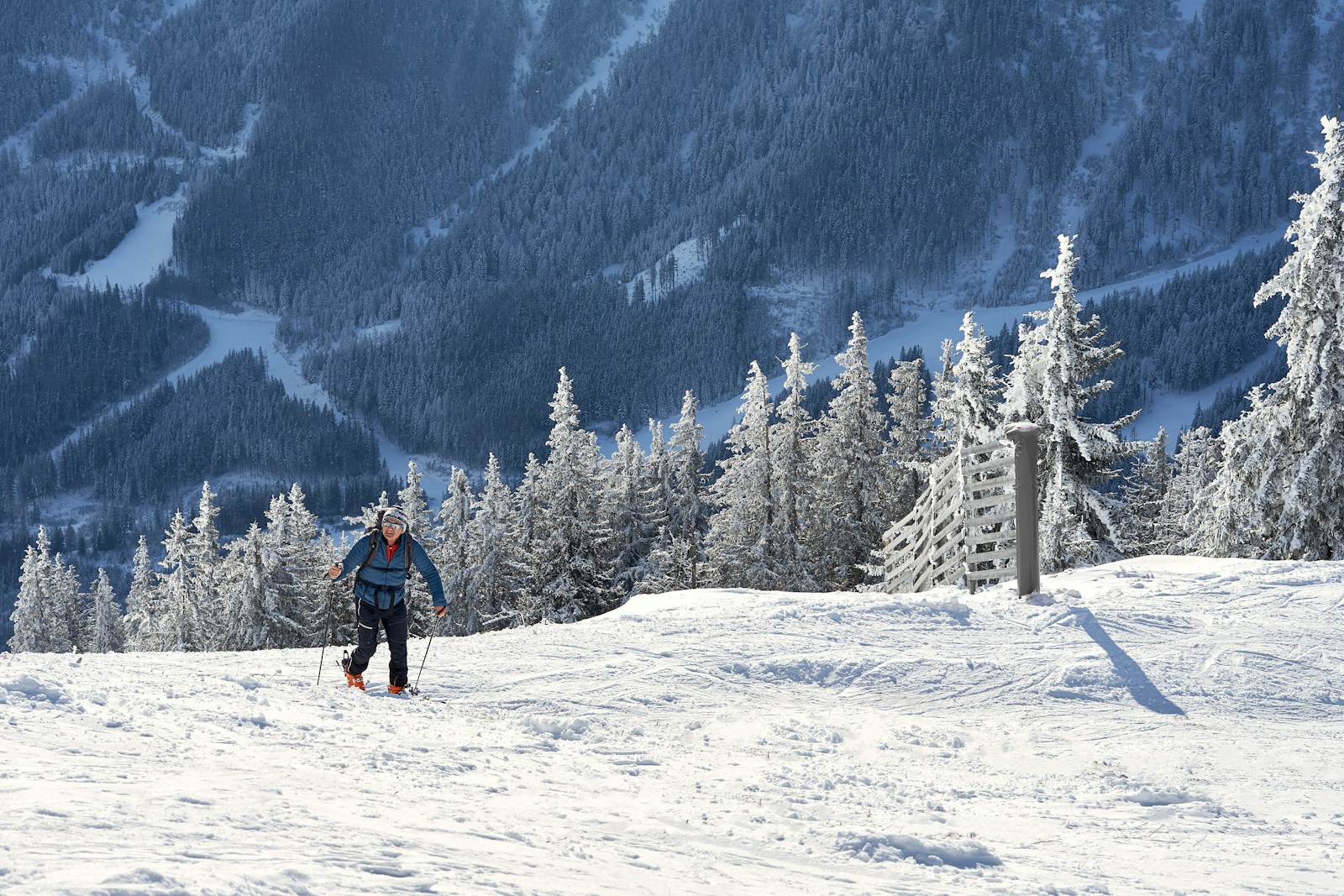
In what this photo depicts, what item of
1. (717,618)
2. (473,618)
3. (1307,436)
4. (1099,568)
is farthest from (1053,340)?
(473,618)

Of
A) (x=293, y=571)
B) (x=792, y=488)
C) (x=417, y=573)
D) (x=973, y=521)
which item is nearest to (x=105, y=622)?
(x=293, y=571)

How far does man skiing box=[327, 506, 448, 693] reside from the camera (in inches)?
365

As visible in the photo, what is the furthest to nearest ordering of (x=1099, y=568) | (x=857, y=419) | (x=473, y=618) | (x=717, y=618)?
(x=473, y=618)
(x=857, y=419)
(x=1099, y=568)
(x=717, y=618)

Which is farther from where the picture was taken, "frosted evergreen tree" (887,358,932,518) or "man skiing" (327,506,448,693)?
"frosted evergreen tree" (887,358,932,518)

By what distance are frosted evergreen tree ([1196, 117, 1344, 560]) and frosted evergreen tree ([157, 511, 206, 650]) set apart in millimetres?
39696

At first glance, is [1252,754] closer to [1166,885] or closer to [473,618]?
[1166,885]

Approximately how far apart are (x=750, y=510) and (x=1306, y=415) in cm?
1924

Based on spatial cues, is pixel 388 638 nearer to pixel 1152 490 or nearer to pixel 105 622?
pixel 1152 490

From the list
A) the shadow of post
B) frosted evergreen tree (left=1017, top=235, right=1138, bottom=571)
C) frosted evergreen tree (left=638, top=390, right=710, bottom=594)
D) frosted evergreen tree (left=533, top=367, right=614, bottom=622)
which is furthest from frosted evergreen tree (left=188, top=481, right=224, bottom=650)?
the shadow of post

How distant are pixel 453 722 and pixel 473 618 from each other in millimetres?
36266

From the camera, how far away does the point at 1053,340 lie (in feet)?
79.2

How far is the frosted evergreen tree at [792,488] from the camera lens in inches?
A: 1443

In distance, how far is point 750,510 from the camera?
37.5 meters

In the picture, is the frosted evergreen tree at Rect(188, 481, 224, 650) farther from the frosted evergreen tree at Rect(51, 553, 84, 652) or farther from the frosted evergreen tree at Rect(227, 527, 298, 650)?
the frosted evergreen tree at Rect(51, 553, 84, 652)
